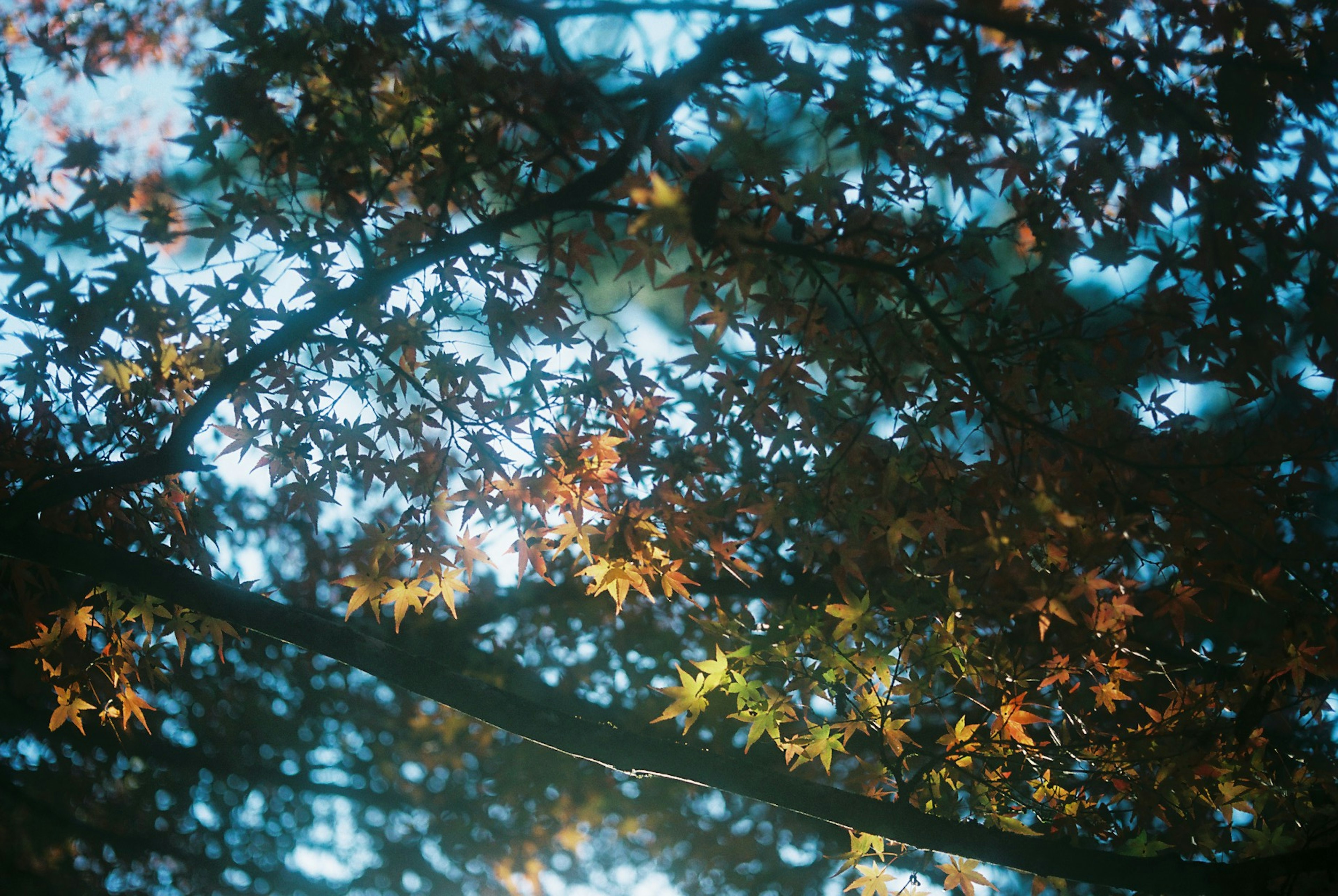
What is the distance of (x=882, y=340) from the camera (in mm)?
2535

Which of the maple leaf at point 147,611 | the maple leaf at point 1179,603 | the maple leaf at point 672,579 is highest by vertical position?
the maple leaf at point 672,579

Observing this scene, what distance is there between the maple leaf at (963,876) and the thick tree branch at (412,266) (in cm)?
259

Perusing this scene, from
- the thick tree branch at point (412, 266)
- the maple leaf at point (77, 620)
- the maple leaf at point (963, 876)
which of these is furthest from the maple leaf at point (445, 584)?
the maple leaf at point (963, 876)

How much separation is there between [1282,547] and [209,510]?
3694 mm

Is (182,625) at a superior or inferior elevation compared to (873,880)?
superior

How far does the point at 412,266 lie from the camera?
2.40m

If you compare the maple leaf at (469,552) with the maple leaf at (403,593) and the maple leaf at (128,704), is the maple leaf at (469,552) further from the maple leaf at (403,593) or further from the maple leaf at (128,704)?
the maple leaf at (128,704)

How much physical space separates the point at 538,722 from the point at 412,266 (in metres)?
1.45

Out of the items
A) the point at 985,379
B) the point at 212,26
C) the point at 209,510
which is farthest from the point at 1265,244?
the point at 209,510

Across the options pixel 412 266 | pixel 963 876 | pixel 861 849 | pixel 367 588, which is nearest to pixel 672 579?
pixel 367 588

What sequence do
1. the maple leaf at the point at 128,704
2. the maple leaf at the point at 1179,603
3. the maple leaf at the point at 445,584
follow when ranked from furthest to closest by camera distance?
the maple leaf at the point at 128,704 < the maple leaf at the point at 445,584 < the maple leaf at the point at 1179,603

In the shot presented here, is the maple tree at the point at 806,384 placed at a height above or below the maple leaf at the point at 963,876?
above

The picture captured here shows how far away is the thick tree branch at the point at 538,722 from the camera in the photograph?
2.47 m

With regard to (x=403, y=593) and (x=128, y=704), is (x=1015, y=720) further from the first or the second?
(x=128, y=704)
